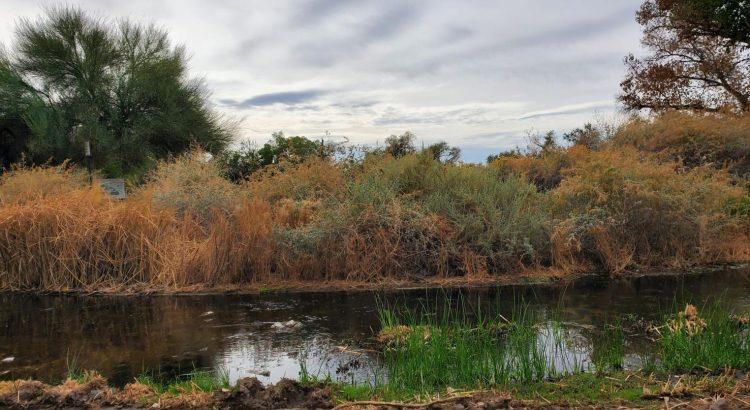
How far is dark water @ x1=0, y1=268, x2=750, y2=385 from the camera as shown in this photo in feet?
22.3

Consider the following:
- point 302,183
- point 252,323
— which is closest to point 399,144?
point 302,183

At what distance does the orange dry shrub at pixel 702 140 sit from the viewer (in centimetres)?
1862

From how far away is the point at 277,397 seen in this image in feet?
16.2

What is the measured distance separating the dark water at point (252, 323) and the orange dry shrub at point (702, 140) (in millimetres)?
7776

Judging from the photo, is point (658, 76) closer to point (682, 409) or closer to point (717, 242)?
point (717, 242)

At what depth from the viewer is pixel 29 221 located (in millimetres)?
12523

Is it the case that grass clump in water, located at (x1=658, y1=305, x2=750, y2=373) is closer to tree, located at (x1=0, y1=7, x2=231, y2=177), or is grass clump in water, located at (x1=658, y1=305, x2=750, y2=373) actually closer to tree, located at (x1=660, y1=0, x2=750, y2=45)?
tree, located at (x1=660, y1=0, x2=750, y2=45)

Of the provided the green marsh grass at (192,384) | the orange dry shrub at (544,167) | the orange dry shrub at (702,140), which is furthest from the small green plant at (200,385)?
the orange dry shrub at (702,140)

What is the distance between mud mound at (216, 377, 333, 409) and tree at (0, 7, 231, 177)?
91.0ft

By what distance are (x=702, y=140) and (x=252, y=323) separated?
54.1 feet

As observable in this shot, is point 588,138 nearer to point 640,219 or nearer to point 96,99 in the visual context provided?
point 640,219

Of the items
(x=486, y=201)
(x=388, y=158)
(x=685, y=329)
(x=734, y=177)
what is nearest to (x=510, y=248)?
(x=486, y=201)

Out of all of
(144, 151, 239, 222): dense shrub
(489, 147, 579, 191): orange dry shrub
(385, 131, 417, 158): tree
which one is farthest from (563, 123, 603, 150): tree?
(144, 151, 239, 222): dense shrub

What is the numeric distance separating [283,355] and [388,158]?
834 cm
